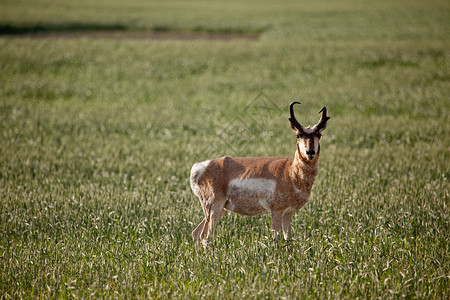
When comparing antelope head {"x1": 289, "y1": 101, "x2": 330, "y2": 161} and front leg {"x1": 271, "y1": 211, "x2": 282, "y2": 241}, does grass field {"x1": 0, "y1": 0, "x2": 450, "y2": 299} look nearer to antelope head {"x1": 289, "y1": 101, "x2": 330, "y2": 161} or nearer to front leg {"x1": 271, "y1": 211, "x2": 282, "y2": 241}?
front leg {"x1": 271, "y1": 211, "x2": 282, "y2": 241}

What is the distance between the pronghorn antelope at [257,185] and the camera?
6.69m

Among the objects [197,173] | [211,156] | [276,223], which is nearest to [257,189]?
[276,223]

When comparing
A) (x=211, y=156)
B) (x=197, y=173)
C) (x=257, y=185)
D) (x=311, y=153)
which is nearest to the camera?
(x=311, y=153)

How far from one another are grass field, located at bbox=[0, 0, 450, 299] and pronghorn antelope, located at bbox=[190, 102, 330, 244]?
527 mm

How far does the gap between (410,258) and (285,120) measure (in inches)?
474

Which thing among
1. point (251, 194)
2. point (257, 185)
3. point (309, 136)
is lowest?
point (251, 194)

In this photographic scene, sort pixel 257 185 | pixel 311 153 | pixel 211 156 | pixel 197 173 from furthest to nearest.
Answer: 1. pixel 211 156
2. pixel 197 173
3. pixel 257 185
4. pixel 311 153

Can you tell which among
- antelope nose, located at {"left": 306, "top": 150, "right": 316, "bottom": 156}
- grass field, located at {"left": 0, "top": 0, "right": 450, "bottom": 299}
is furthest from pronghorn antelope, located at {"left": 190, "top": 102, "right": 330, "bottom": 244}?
grass field, located at {"left": 0, "top": 0, "right": 450, "bottom": 299}

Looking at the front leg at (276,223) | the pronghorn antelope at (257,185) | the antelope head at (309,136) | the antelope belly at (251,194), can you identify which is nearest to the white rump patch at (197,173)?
the pronghorn antelope at (257,185)

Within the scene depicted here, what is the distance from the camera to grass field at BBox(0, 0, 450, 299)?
6.45 meters

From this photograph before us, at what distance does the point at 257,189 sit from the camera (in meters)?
6.72

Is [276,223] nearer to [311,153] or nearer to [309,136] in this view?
[311,153]

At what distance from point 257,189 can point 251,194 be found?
4.4 inches

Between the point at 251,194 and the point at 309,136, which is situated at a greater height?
the point at 309,136
